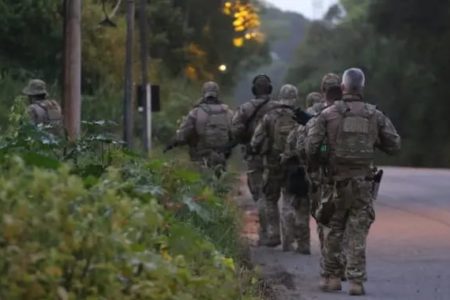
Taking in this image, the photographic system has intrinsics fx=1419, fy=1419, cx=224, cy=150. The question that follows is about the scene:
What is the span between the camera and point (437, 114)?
69.2 meters

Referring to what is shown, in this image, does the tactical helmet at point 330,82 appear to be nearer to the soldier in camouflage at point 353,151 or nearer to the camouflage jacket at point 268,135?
the soldier in camouflage at point 353,151

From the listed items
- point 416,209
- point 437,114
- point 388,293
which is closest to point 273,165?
point 388,293

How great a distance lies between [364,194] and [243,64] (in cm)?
6945

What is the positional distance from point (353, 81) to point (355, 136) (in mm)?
488

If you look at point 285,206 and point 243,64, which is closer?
point 285,206

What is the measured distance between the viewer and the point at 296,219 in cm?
1662

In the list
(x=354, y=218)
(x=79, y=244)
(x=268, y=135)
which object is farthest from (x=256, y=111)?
(x=79, y=244)

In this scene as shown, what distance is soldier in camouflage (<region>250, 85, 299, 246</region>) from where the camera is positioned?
16594 millimetres

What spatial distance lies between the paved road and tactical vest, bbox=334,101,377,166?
1.26m

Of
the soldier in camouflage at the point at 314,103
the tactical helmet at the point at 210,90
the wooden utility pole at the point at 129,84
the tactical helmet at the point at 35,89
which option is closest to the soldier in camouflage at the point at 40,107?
the tactical helmet at the point at 35,89

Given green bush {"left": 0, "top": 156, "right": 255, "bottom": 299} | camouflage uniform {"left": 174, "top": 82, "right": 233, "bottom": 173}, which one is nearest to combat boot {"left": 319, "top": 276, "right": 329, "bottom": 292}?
camouflage uniform {"left": 174, "top": 82, "right": 233, "bottom": 173}

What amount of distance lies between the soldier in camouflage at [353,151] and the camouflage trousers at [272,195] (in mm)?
4292

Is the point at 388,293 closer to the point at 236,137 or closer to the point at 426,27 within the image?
the point at 236,137

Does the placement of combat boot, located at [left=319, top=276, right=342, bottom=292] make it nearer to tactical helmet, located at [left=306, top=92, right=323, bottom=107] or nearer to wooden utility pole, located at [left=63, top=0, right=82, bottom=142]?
tactical helmet, located at [left=306, top=92, right=323, bottom=107]
